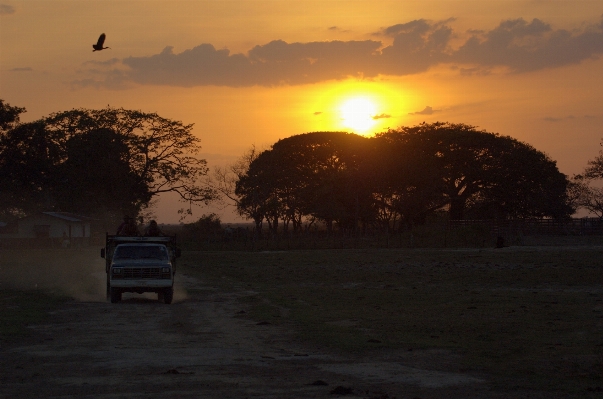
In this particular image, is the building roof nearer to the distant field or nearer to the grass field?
the grass field

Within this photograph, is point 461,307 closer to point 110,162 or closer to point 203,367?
point 203,367

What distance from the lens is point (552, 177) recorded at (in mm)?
90812

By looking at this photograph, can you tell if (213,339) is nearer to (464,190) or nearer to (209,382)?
(209,382)

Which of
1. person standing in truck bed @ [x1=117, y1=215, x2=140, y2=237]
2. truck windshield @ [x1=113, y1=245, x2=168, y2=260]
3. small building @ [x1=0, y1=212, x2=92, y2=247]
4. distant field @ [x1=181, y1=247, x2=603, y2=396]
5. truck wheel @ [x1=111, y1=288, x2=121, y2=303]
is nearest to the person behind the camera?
distant field @ [x1=181, y1=247, x2=603, y2=396]

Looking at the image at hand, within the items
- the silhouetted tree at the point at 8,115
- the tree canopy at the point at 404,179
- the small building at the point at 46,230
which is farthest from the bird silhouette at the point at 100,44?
the tree canopy at the point at 404,179

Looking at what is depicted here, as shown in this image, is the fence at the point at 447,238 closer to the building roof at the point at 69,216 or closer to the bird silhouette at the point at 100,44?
the building roof at the point at 69,216

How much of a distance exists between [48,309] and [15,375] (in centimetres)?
→ 1158

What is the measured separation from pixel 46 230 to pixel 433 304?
65899 millimetres

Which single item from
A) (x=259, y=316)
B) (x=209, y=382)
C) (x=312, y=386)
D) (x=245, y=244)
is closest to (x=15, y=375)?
(x=209, y=382)

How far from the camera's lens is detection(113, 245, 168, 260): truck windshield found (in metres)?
26.0

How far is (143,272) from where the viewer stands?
2536cm

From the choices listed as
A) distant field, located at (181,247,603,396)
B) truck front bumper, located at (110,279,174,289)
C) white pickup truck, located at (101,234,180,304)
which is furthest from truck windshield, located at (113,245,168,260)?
distant field, located at (181,247,603,396)

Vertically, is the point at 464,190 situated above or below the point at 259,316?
above

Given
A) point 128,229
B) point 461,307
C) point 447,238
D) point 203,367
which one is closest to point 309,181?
point 447,238
